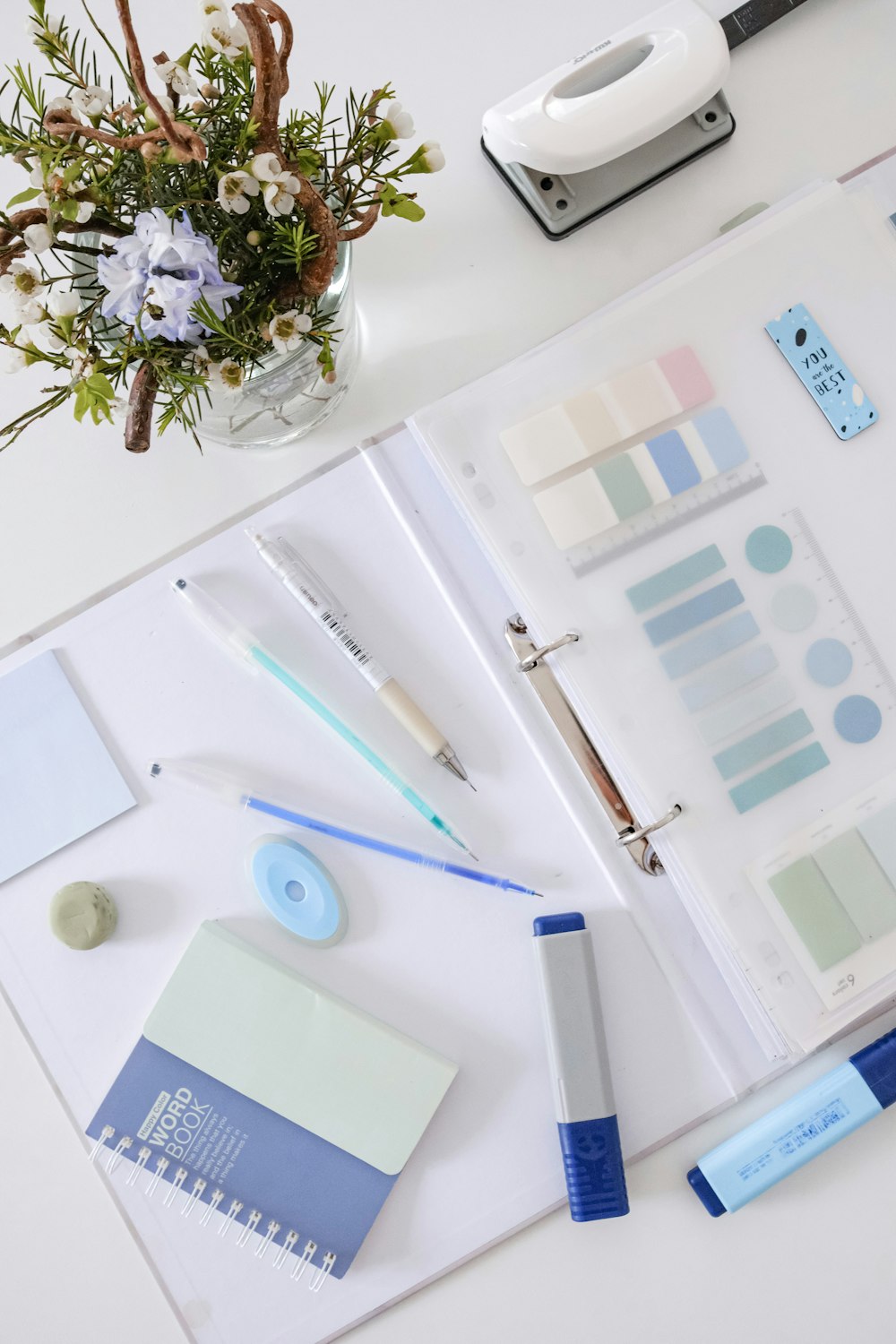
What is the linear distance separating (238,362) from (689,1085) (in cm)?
53

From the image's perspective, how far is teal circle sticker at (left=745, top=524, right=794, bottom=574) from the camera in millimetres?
662

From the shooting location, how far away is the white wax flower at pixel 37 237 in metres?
0.42

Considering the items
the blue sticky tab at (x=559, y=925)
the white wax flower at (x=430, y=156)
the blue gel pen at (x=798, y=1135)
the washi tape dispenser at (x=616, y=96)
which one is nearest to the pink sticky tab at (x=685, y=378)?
the washi tape dispenser at (x=616, y=96)

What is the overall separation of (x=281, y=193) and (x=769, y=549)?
382 millimetres

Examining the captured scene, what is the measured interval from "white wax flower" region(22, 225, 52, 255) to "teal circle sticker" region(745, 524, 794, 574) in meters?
0.45

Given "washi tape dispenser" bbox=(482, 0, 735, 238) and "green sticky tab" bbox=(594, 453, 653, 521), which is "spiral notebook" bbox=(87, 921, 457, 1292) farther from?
"washi tape dispenser" bbox=(482, 0, 735, 238)

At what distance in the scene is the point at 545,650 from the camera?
65 centimetres

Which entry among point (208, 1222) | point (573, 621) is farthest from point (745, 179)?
point (208, 1222)

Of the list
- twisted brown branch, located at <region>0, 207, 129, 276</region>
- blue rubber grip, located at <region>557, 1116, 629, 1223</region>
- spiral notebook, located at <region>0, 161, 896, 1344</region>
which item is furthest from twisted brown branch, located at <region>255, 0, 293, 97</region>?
blue rubber grip, located at <region>557, 1116, 629, 1223</region>

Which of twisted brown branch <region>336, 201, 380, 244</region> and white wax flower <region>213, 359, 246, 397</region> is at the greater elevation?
twisted brown branch <region>336, 201, 380, 244</region>

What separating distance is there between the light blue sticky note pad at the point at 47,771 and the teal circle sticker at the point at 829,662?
0.46m

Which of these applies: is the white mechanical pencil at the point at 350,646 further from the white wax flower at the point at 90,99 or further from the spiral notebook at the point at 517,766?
the white wax flower at the point at 90,99

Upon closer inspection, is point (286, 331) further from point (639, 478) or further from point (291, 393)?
point (639, 478)

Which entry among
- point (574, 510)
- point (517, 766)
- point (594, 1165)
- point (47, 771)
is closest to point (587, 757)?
point (517, 766)
